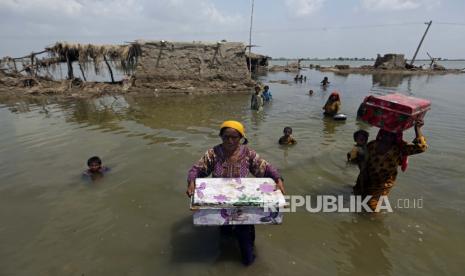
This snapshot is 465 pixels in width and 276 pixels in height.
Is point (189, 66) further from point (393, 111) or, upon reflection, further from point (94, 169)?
point (393, 111)

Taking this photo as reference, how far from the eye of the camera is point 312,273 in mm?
3531

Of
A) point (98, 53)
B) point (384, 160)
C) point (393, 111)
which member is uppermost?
point (98, 53)

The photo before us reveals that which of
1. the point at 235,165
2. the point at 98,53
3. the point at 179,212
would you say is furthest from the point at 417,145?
the point at 98,53

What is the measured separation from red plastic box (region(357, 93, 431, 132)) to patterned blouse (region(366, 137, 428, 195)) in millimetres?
366

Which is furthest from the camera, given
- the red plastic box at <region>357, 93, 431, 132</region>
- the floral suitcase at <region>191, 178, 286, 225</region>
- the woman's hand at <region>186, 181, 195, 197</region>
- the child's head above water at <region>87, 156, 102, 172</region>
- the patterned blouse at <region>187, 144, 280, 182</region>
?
the child's head above water at <region>87, 156, 102, 172</region>

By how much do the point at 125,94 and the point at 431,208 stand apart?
1582 centimetres

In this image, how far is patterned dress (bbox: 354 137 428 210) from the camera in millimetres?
4195

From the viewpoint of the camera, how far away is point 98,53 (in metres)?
18.3

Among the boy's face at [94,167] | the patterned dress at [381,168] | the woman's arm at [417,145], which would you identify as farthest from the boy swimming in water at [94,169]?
the woman's arm at [417,145]

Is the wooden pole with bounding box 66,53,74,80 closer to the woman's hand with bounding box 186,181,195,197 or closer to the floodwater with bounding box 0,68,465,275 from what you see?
the floodwater with bounding box 0,68,465,275

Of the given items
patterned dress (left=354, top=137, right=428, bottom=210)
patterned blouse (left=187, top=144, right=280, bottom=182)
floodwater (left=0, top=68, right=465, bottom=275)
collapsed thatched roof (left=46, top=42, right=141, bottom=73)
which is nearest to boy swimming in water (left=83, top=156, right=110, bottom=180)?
floodwater (left=0, top=68, right=465, bottom=275)

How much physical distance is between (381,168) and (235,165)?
2186 mm

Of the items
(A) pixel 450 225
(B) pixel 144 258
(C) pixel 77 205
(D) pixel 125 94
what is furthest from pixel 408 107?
(D) pixel 125 94

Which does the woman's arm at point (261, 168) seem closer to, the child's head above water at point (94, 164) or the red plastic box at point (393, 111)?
the red plastic box at point (393, 111)
